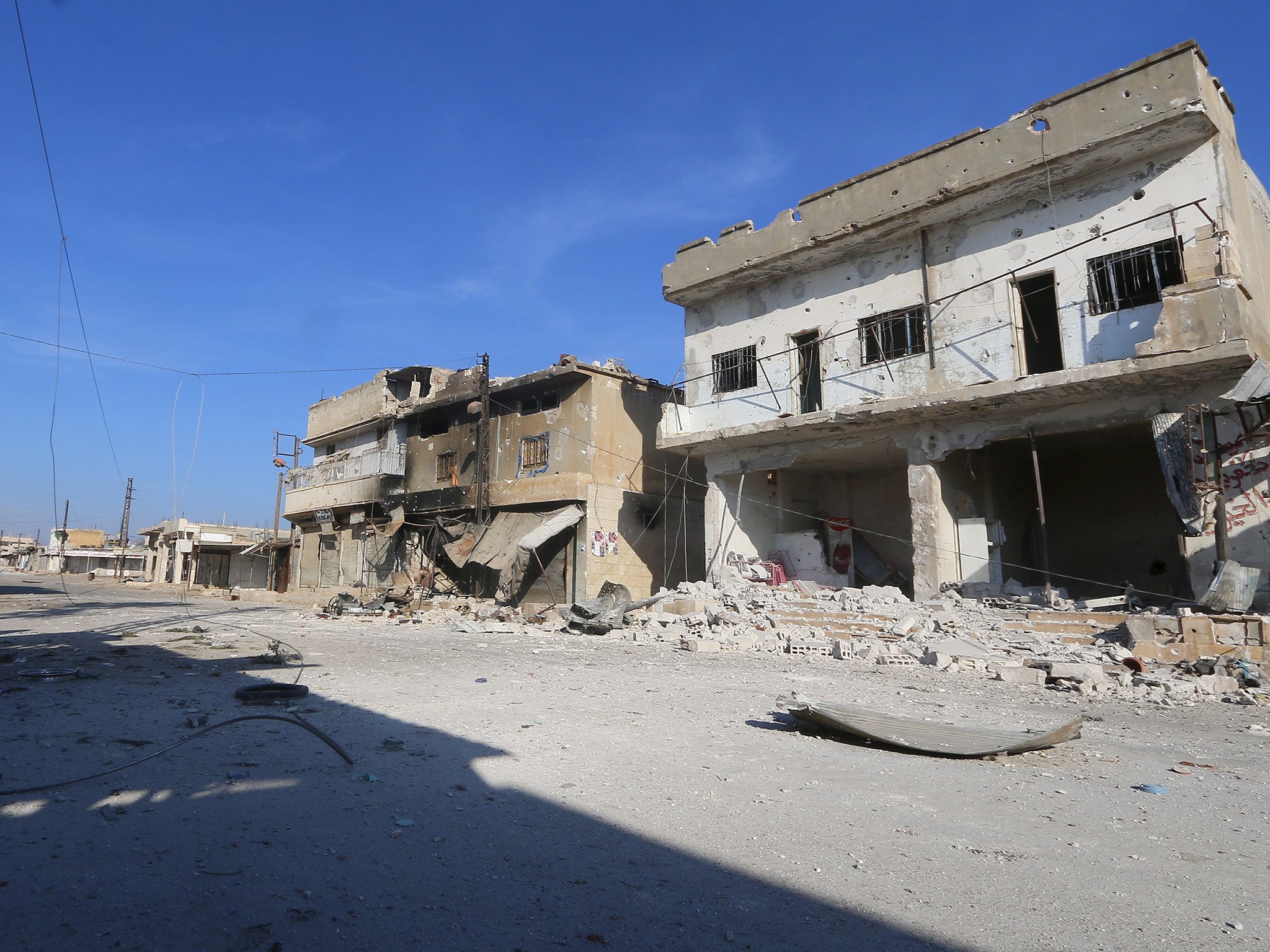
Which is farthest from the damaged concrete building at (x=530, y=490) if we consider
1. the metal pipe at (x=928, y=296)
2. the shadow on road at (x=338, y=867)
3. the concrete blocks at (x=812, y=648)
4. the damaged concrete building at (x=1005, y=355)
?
the shadow on road at (x=338, y=867)

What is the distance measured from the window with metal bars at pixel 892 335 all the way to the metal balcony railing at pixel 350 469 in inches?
705

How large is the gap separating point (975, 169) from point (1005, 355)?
11.6ft

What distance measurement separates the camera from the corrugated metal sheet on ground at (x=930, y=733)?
195 inches

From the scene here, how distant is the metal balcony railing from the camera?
27.7m

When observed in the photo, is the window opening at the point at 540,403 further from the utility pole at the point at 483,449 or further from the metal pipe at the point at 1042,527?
the metal pipe at the point at 1042,527

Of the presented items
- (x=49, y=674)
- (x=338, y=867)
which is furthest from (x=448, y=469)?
(x=338, y=867)

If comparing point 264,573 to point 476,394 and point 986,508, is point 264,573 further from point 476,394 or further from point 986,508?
point 986,508

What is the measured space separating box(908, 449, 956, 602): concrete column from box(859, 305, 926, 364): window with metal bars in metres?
2.12

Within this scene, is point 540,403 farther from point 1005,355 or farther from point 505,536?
point 1005,355

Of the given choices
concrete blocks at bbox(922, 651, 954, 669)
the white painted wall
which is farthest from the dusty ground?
the white painted wall

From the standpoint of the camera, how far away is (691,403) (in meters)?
18.9

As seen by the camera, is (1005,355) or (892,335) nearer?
(1005,355)

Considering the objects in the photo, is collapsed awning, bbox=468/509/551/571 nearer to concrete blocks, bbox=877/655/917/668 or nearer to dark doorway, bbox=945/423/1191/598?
dark doorway, bbox=945/423/1191/598

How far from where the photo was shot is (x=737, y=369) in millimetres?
18234
